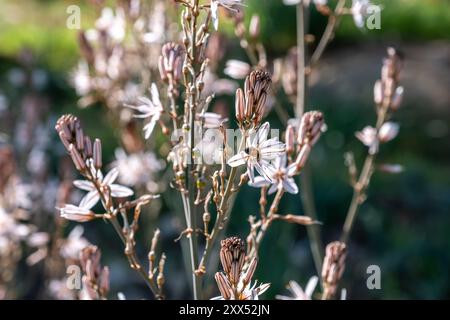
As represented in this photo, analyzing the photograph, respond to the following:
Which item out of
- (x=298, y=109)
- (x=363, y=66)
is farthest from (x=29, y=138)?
(x=363, y=66)

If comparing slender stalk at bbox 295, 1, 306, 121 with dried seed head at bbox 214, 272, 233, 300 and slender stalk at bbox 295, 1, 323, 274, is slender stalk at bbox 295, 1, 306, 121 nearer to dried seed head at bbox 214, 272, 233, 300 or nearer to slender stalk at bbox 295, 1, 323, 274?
slender stalk at bbox 295, 1, 323, 274

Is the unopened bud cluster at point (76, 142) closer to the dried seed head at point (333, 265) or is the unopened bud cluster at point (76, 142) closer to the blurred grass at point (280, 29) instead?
the dried seed head at point (333, 265)

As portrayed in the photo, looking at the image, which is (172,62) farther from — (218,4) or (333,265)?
(333,265)

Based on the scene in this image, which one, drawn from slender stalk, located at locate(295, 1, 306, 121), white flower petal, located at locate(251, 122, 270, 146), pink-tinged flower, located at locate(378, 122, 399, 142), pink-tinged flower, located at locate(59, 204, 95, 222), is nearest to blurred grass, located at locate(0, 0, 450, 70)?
slender stalk, located at locate(295, 1, 306, 121)

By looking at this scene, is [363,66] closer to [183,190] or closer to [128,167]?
[128,167]

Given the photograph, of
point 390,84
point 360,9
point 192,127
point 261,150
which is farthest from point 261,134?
→ point 360,9
